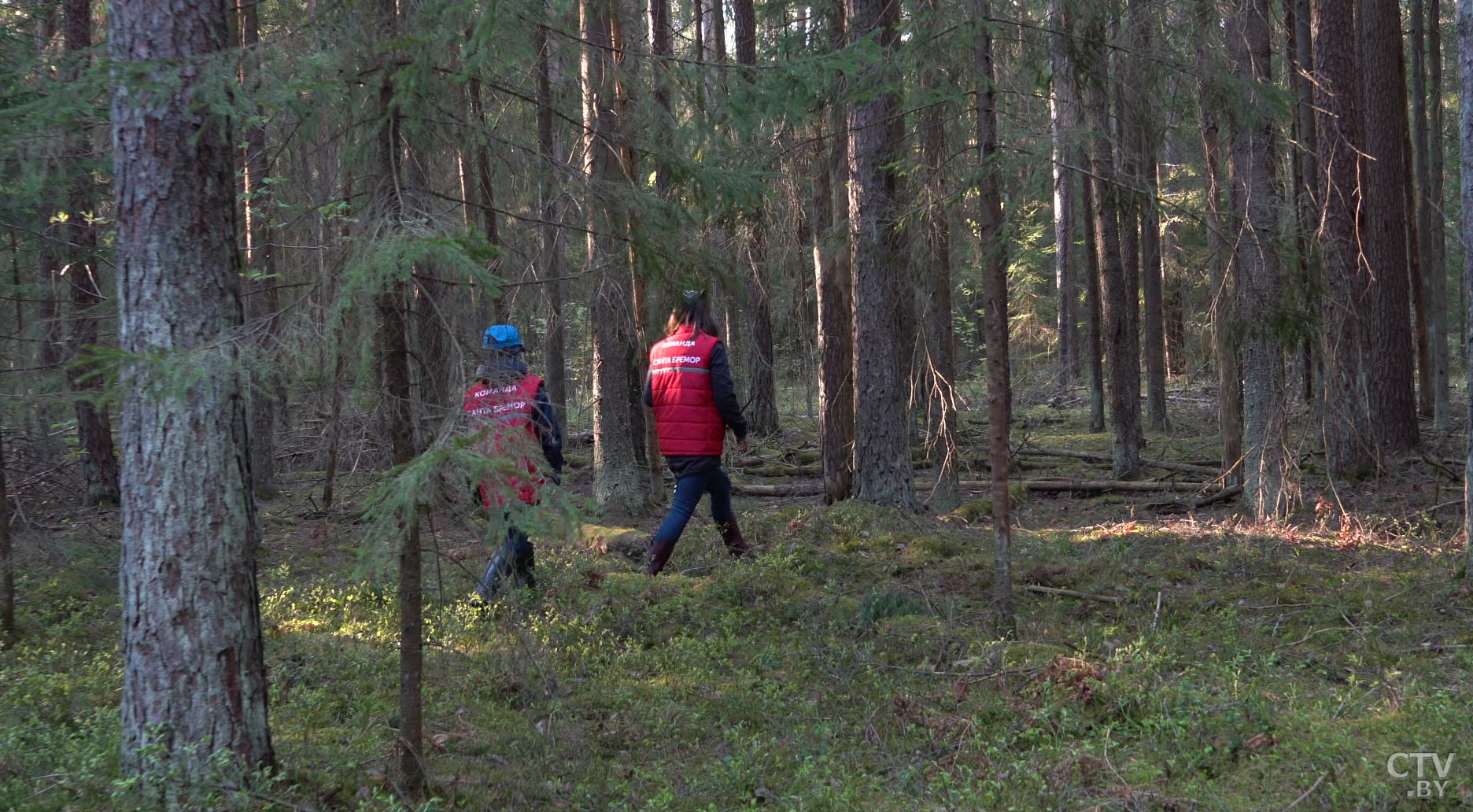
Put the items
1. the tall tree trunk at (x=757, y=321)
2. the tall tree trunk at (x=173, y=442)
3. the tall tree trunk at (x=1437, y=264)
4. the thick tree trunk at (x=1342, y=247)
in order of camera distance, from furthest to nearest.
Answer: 1. the tall tree trunk at (x=1437, y=264)
2. the tall tree trunk at (x=757, y=321)
3. the thick tree trunk at (x=1342, y=247)
4. the tall tree trunk at (x=173, y=442)

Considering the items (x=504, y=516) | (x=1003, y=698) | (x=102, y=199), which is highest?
(x=102, y=199)

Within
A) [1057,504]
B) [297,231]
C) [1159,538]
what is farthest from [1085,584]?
[297,231]

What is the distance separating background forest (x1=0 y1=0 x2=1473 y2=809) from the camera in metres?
3.96

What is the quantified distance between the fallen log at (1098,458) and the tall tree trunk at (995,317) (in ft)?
23.1

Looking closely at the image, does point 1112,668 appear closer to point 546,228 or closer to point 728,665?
point 728,665

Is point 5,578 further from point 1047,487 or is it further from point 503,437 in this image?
point 1047,487

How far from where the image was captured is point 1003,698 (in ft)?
17.2

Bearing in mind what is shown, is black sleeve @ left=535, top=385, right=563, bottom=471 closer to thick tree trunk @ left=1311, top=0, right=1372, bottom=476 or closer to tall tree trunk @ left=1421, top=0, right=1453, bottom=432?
thick tree trunk @ left=1311, top=0, right=1372, bottom=476

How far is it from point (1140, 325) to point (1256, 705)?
23059mm

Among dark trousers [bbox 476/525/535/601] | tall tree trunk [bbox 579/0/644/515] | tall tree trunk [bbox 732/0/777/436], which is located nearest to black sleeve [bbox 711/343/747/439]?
dark trousers [bbox 476/525/535/601]

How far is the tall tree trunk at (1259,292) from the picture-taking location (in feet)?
28.6

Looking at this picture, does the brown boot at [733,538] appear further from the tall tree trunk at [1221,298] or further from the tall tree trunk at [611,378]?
the tall tree trunk at [1221,298]

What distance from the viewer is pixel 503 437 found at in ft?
12.4

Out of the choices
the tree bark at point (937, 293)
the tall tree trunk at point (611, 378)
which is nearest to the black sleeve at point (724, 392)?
the tree bark at point (937, 293)
